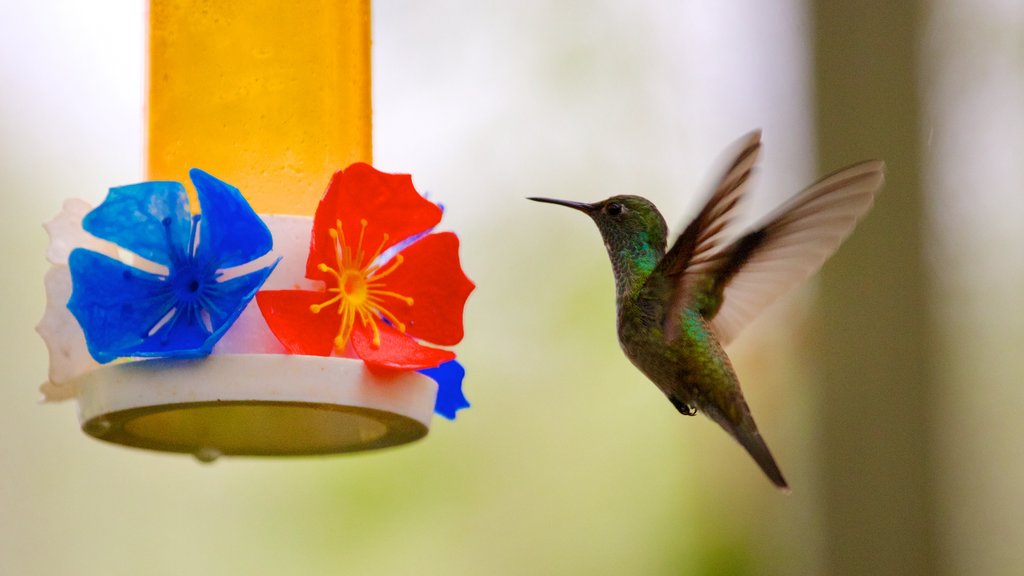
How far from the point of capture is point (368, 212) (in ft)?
7.50

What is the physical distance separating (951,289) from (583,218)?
2.99 m

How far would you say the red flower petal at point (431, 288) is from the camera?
235cm

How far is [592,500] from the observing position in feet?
21.8

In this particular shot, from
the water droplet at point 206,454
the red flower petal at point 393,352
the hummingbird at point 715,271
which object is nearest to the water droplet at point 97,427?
the water droplet at point 206,454

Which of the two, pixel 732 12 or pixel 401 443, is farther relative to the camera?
pixel 732 12

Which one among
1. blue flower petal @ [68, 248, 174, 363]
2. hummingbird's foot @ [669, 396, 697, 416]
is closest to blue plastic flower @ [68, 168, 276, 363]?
blue flower petal @ [68, 248, 174, 363]

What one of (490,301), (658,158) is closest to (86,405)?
(490,301)

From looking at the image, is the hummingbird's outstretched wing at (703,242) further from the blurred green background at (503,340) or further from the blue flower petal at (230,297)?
the blurred green background at (503,340)

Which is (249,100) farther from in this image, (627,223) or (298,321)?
(627,223)

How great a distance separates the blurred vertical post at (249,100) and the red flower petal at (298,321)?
0.34 metres

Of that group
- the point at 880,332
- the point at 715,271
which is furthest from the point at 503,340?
the point at 715,271

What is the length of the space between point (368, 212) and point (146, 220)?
1.25 ft

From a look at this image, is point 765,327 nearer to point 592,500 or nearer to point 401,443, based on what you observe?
point 592,500

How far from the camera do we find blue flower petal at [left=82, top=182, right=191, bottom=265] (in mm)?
2174
